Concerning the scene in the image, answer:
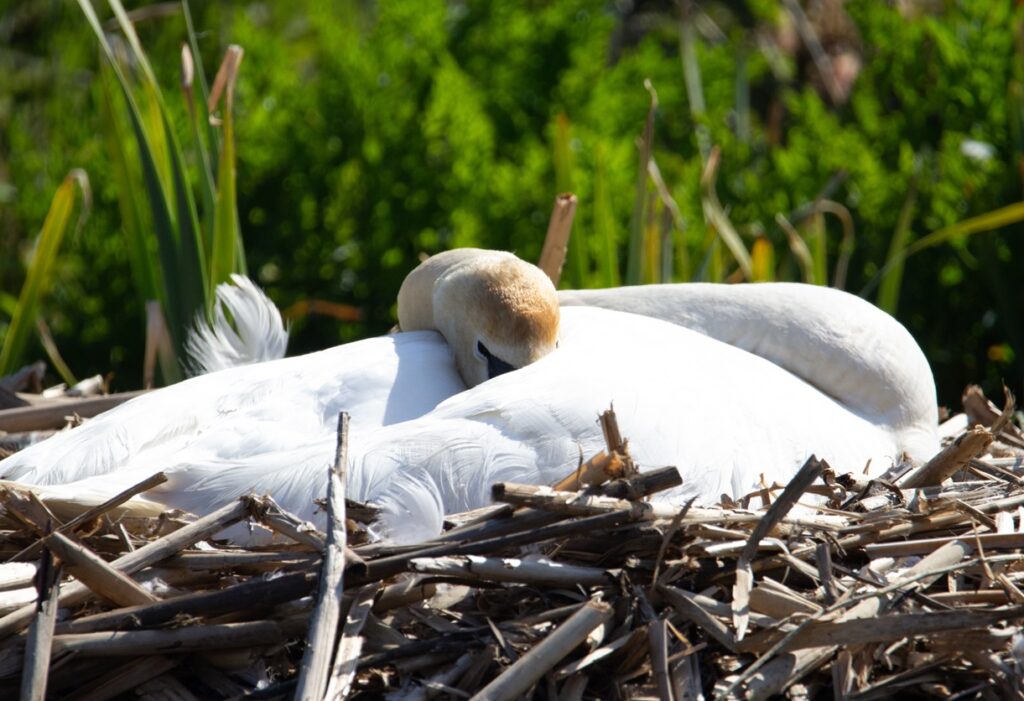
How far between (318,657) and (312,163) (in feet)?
13.6

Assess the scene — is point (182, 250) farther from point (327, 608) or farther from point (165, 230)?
point (327, 608)

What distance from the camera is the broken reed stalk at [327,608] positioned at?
1849mm

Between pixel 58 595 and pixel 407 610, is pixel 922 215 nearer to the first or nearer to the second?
pixel 407 610

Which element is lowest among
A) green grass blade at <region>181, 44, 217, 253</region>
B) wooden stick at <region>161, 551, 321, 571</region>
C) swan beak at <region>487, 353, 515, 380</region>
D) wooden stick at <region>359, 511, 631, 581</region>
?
wooden stick at <region>161, 551, 321, 571</region>

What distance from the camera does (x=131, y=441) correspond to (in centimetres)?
264

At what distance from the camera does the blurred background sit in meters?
4.82

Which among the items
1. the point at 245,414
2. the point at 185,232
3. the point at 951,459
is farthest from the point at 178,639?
the point at 185,232

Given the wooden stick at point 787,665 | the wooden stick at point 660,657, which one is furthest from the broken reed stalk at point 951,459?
the wooden stick at point 660,657

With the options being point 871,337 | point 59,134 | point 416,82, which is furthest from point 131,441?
point 59,134

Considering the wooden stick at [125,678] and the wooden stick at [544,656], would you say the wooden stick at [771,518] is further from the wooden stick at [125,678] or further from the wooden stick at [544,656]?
the wooden stick at [125,678]

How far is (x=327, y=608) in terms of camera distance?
1.89 m

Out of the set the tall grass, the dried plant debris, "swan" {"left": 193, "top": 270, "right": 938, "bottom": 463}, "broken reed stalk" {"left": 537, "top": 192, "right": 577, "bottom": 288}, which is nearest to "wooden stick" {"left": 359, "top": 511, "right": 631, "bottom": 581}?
the dried plant debris

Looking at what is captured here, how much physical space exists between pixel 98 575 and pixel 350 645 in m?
0.41

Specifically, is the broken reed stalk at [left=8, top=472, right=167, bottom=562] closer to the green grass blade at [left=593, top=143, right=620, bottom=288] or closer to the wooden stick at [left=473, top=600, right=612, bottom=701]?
the wooden stick at [left=473, top=600, right=612, bottom=701]
